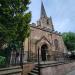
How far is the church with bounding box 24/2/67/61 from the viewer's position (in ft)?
56.1

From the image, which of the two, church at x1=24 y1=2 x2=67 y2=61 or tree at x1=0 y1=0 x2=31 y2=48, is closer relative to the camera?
tree at x1=0 y1=0 x2=31 y2=48

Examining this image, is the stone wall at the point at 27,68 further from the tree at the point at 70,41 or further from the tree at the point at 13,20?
the tree at the point at 70,41

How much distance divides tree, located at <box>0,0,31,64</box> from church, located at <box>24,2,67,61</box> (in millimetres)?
4517

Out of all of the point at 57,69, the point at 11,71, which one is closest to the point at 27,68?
the point at 11,71

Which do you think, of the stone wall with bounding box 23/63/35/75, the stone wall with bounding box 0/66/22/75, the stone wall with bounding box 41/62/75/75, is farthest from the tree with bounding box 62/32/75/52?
the stone wall with bounding box 0/66/22/75

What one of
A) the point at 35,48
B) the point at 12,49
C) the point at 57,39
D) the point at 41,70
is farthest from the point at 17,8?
the point at 57,39

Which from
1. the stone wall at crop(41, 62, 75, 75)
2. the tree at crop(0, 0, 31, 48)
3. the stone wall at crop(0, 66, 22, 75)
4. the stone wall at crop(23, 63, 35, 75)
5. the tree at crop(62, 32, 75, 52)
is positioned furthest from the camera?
the tree at crop(62, 32, 75, 52)

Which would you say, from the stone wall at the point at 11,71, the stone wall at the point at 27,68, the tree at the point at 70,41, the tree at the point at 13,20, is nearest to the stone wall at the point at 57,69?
the stone wall at the point at 27,68

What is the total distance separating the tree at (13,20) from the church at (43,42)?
4.52 metres

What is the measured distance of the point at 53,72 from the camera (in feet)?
39.0

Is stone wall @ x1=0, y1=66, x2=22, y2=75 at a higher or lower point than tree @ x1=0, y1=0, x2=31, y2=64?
lower

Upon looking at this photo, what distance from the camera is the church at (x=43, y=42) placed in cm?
1711

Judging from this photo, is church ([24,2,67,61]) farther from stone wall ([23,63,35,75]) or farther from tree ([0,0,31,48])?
tree ([0,0,31,48])

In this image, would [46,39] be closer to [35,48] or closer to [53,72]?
[35,48]
